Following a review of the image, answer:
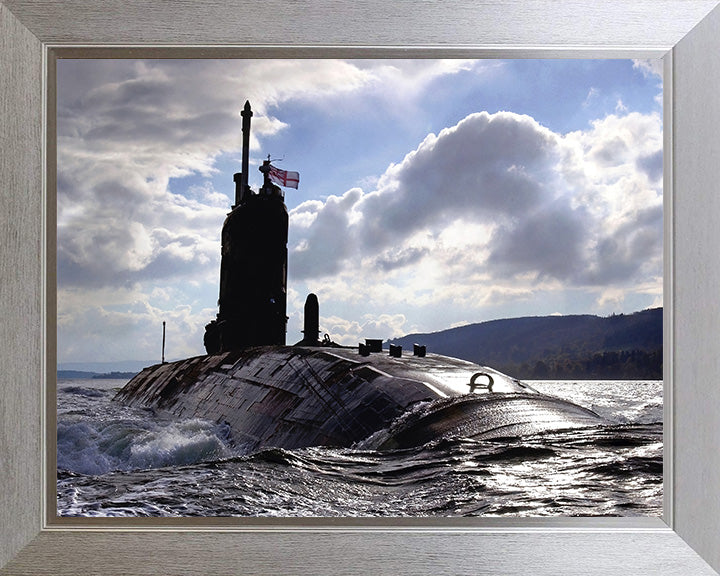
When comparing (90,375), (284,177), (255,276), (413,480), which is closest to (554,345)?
(413,480)

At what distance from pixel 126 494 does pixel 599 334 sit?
269 cm

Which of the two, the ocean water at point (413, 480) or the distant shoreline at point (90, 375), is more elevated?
the distant shoreline at point (90, 375)

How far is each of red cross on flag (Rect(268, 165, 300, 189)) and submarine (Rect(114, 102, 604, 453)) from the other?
1 cm

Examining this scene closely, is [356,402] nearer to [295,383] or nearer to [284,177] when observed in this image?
[295,383]

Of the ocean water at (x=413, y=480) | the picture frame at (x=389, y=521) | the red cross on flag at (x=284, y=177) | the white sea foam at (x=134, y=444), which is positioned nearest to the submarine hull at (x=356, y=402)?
the white sea foam at (x=134, y=444)

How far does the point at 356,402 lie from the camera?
440 centimetres

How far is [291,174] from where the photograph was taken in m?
5.64

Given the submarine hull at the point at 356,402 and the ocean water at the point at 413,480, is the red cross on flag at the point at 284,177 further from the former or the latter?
the ocean water at the point at 413,480

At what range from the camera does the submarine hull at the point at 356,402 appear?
3.61 m

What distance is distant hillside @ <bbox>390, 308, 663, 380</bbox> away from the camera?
336 centimetres

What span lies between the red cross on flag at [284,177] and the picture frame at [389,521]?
2.93 m

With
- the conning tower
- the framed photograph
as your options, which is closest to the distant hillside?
the framed photograph

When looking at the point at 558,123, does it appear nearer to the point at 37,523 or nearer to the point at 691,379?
the point at 691,379

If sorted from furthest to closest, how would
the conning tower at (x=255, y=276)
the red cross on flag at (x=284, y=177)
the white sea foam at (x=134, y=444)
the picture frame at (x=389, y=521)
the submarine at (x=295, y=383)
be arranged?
the conning tower at (x=255, y=276), the red cross on flag at (x=284, y=177), the submarine at (x=295, y=383), the white sea foam at (x=134, y=444), the picture frame at (x=389, y=521)
